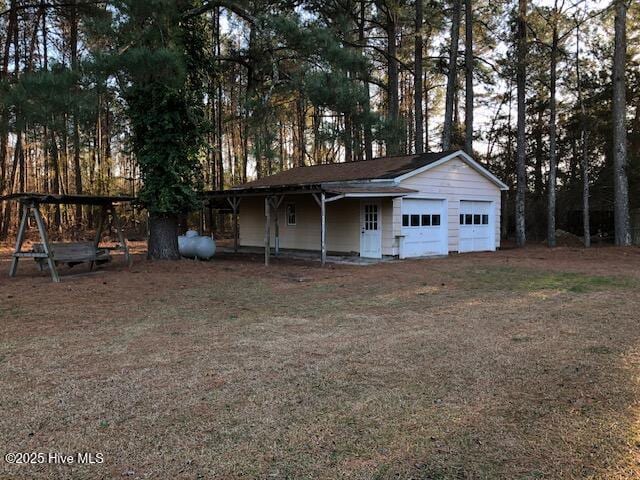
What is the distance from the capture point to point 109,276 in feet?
35.4

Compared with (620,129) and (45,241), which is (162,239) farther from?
(620,129)

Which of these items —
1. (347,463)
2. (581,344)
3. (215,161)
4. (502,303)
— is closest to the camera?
(347,463)

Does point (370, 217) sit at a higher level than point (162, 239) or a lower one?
higher

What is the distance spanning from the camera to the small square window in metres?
18.4

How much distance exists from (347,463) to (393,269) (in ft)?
31.7

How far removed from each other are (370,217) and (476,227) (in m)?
4.84

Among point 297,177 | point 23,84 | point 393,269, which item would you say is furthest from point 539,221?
point 23,84

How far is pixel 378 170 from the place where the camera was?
1639 centimetres

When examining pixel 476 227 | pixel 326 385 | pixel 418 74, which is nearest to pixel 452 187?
pixel 476 227

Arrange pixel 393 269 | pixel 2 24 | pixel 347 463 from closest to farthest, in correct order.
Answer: pixel 347 463 < pixel 393 269 < pixel 2 24

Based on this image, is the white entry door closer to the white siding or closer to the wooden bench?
the white siding

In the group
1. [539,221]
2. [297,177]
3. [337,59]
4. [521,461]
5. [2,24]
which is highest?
[2,24]

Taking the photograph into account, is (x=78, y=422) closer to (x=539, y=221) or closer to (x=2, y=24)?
(x=2, y=24)

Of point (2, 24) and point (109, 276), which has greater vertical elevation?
point (2, 24)
